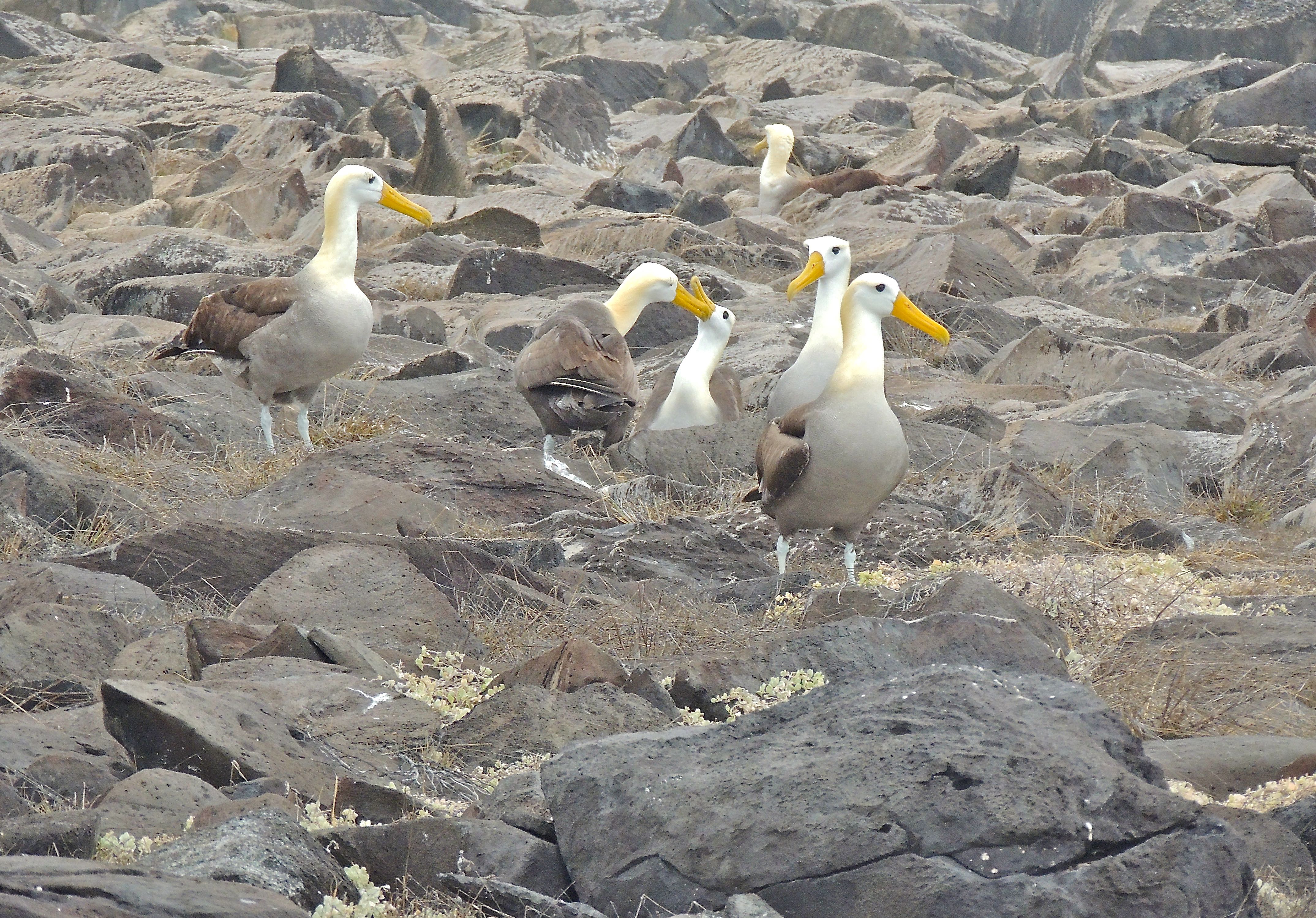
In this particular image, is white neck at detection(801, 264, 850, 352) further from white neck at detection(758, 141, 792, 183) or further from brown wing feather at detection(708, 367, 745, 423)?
white neck at detection(758, 141, 792, 183)

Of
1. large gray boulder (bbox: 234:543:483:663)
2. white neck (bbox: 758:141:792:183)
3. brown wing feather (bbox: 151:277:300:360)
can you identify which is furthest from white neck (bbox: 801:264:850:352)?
white neck (bbox: 758:141:792:183)

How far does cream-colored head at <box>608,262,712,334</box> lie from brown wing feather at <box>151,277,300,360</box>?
6.61 ft

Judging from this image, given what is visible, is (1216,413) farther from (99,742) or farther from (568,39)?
(568,39)

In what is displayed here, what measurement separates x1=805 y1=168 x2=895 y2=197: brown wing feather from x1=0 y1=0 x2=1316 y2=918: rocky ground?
96 cm

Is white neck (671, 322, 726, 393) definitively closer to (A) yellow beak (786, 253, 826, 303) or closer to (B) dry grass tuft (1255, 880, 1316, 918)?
(A) yellow beak (786, 253, 826, 303)

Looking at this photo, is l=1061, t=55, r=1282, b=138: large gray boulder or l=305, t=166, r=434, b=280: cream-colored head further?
l=1061, t=55, r=1282, b=138: large gray boulder

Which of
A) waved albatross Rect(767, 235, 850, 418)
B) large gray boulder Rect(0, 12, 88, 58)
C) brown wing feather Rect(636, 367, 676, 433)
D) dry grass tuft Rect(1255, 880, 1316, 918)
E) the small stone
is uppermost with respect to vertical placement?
dry grass tuft Rect(1255, 880, 1316, 918)

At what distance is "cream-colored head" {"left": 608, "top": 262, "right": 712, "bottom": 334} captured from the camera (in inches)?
Answer: 367

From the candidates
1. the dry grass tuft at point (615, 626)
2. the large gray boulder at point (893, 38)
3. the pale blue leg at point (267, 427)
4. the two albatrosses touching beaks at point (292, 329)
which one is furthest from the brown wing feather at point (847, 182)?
the large gray boulder at point (893, 38)

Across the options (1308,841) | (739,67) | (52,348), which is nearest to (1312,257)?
(52,348)

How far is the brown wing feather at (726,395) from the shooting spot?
Result: 28.7 ft

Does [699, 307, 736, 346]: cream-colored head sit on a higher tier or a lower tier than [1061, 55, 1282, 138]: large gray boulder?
higher

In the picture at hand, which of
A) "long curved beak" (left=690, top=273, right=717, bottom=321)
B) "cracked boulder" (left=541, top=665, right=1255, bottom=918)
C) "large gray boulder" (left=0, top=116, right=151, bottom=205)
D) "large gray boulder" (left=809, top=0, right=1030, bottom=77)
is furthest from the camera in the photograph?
"large gray boulder" (left=809, top=0, right=1030, bottom=77)

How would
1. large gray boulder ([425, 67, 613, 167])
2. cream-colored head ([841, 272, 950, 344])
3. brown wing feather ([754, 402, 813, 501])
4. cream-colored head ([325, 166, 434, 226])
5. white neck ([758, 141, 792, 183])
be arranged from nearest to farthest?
brown wing feather ([754, 402, 813, 501]) < cream-colored head ([841, 272, 950, 344]) < cream-colored head ([325, 166, 434, 226]) < white neck ([758, 141, 792, 183]) < large gray boulder ([425, 67, 613, 167])
